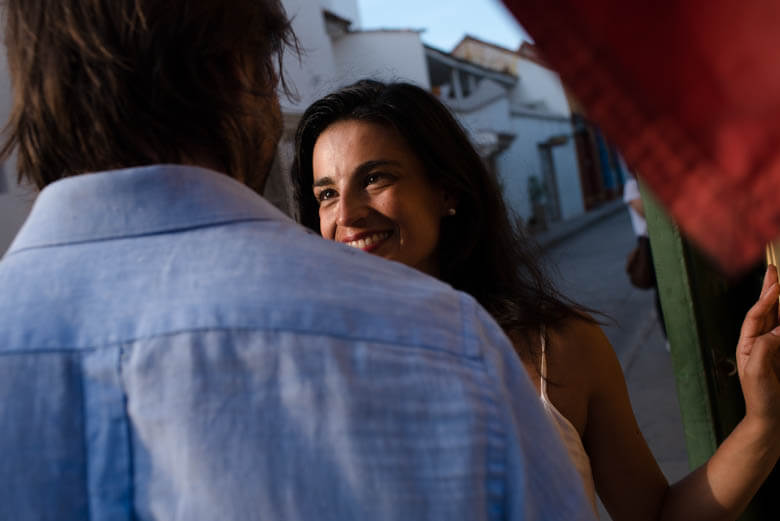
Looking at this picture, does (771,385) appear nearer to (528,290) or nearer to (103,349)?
(528,290)

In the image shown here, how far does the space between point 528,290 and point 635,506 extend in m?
0.52

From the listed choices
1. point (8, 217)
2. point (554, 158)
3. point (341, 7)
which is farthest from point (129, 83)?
point (554, 158)

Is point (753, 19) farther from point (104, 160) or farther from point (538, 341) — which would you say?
point (538, 341)

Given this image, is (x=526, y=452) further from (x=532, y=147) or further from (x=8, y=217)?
(x=532, y=147)

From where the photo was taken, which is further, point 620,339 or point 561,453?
point 620,339

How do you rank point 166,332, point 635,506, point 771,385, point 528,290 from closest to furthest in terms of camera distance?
point 166,332 → point 771,385 → point 635,506 → point 528,290

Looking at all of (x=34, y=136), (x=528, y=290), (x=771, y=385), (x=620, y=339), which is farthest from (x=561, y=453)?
(x=620, y=339)

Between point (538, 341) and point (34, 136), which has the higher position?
point (34, 136)

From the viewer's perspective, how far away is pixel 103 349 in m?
0.68

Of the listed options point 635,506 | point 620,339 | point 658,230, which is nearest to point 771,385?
point 635,506

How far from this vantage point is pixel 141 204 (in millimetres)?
735

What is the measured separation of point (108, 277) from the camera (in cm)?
70

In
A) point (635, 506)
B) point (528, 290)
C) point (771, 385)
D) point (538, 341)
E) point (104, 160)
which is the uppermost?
point (104, 160)

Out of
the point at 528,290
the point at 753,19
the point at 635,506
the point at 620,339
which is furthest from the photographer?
the point at 620,339
